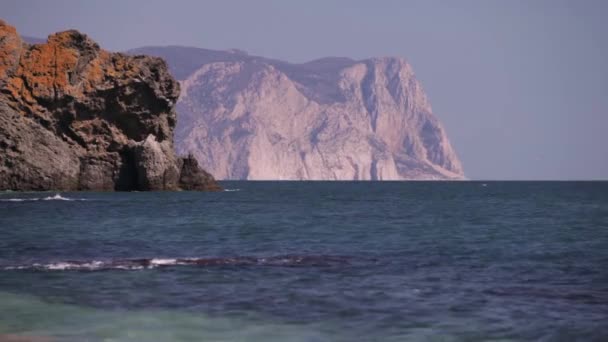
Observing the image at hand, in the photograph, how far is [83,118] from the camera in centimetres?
9406

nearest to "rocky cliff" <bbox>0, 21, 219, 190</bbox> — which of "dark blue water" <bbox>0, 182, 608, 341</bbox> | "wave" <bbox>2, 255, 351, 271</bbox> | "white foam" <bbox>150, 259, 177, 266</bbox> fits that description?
"dark blue water" <bbox>0, 182, 608, 341</bbox>

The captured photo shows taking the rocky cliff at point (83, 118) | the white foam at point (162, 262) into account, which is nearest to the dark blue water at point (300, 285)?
the white foam at point (162, 262)

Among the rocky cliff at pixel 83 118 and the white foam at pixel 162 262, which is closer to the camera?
the white foam at pixel 162 262

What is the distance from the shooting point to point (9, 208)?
55.1 m

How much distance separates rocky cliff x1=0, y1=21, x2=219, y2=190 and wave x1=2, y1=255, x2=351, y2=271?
62372mm

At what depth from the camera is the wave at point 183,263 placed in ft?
78.6

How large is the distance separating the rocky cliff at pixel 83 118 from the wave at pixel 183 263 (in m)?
62.4

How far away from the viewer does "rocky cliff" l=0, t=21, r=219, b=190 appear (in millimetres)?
86750

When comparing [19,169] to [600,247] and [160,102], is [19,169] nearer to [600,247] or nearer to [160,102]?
[160,102]

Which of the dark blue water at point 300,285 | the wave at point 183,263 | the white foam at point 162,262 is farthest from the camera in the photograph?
the white foam at point 162,262

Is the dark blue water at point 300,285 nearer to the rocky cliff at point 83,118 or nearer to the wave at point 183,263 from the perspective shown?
the wave at point 183,263

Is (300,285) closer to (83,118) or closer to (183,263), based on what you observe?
(183,263)

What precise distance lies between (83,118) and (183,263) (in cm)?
7284

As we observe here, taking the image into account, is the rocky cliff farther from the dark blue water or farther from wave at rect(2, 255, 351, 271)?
wave at rect(2, 255, 351, 271)
